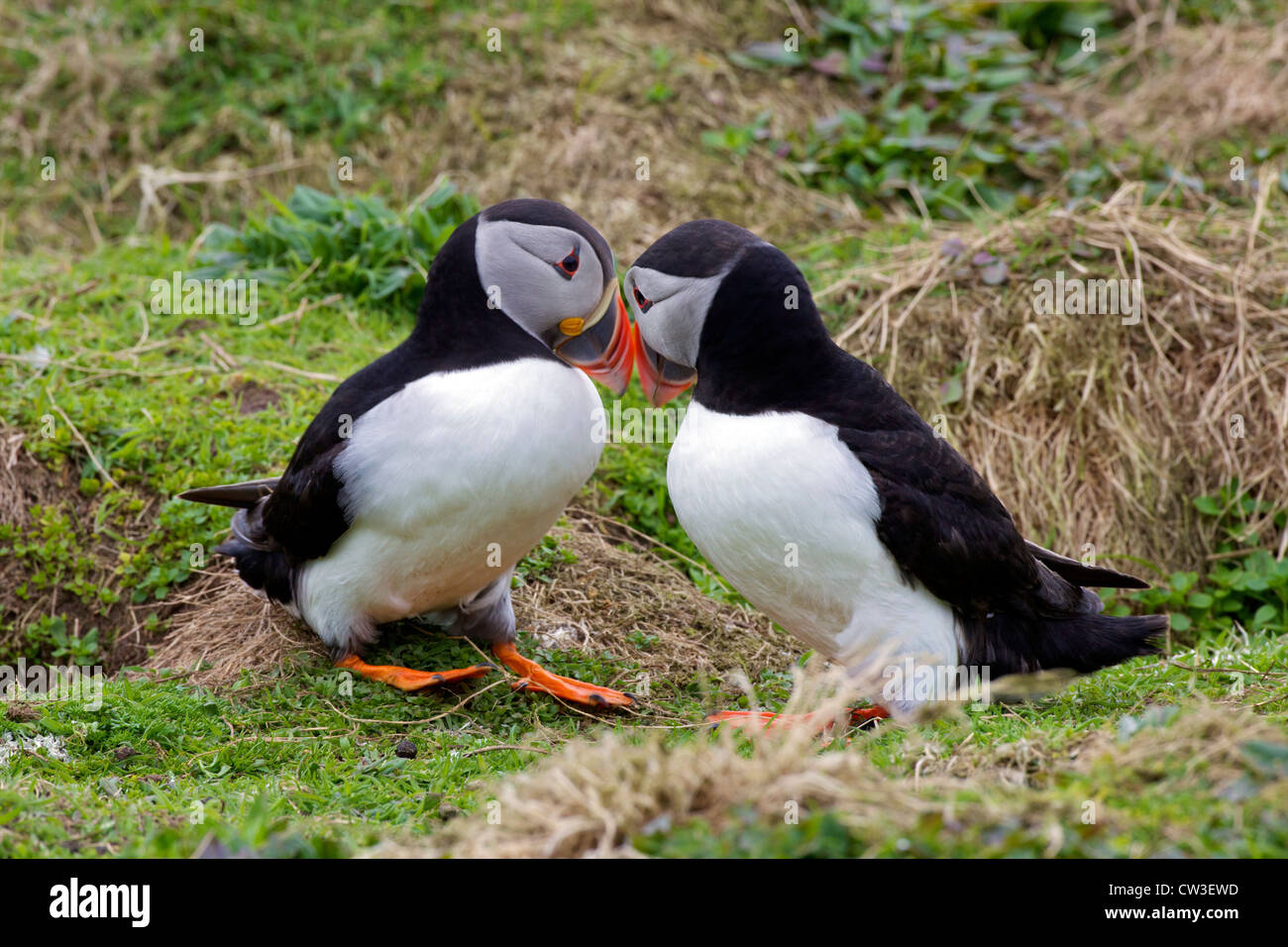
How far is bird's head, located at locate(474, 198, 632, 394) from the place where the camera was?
4.12 meters

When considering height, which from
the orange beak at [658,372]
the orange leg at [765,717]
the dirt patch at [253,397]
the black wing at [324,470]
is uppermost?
the orange beak at [658,372]

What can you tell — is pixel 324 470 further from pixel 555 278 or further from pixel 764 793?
pixel 764 793

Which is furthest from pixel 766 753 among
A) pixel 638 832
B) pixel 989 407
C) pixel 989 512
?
pixel 989 407

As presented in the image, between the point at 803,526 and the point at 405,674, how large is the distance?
1.55 meters

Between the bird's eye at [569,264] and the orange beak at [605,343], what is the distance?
16 cm

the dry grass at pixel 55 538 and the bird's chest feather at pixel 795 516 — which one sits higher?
the bird's chest feather at pixel 795 516

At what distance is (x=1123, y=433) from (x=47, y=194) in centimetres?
634

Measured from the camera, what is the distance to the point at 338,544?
4.33 m

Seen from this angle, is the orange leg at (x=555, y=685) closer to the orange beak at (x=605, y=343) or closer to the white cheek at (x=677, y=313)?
the orange beak at (x=605, y=343)

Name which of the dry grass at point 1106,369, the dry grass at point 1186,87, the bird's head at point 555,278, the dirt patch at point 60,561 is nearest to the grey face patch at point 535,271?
the bird's head at point 555,278

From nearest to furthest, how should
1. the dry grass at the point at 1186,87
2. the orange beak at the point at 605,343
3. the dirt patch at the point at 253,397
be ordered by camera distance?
1. the orange beak at the point at 605,343
2. the dirt patch at the point at 253,397
3. the dry grass at the point at 1186,87

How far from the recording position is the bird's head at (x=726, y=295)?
3891 millimetres

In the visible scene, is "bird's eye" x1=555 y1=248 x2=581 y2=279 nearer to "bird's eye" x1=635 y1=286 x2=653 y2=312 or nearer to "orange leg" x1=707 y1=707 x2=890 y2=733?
"bird's eye" x1=635 y1=286 x2=653 y2=312

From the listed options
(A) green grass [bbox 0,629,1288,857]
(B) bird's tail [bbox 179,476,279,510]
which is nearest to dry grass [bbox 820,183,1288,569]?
(A) green grass [bbox 0,629,1288,857]
